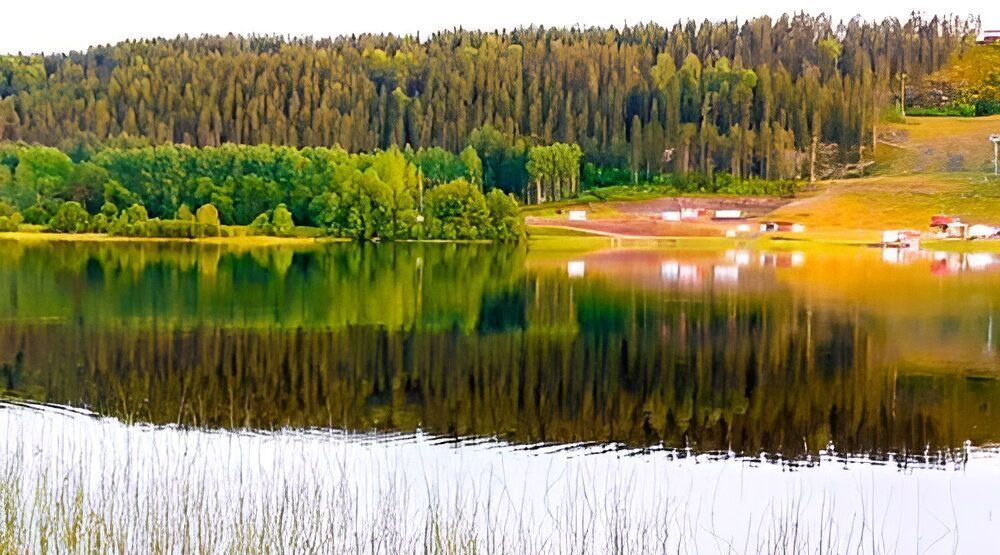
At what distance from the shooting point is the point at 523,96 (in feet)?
352

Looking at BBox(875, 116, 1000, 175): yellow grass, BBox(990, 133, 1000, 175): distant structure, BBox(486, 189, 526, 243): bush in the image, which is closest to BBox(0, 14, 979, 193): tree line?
BBox(875, 116, 1000, 175): yellow grass

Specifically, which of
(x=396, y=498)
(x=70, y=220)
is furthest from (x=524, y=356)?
(x=70, y=220)

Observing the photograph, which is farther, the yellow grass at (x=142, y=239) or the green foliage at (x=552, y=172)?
the green foliage at (x=552, y=172)

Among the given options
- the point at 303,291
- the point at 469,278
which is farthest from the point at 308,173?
the point at 303,291

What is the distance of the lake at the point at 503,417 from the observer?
10.0 m

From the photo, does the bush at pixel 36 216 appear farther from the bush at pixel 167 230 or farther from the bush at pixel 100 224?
the bush at pixel 167 230

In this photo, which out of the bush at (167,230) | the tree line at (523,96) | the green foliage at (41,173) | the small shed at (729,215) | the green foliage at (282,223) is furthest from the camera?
the tree line at (523,96)

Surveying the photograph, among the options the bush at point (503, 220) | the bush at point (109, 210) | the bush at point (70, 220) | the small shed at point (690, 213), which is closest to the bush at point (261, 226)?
the bush at point (109, 210)

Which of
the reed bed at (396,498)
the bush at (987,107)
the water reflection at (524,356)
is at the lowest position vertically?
the water reflection at (524,356)

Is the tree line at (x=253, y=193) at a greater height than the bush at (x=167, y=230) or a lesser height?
greater

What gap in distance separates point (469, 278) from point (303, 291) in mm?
9620

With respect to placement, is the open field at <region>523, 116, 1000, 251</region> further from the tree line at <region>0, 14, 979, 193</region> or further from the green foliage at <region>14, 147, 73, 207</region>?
the green foliage at <region>14, 147, 73, 207</region>

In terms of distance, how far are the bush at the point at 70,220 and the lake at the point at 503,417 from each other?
47666 millimetres

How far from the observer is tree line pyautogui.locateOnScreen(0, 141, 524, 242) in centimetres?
8300
